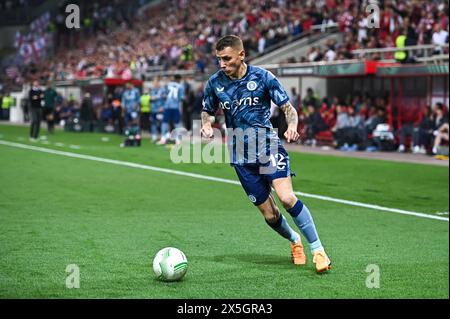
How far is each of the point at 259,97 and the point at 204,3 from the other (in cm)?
3724

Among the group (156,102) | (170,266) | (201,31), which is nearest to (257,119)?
(170,266)

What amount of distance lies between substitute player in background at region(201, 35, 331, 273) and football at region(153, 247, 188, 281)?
1130mm

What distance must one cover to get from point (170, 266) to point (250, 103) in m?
1.79

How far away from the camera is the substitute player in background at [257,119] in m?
8.13

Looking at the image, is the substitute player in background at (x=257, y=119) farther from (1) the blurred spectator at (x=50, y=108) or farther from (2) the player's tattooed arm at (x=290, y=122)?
(1) the blurred spectator at (x=50, y=108)

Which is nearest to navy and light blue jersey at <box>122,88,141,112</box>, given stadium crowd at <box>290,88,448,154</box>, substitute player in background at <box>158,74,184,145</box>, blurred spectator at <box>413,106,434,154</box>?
substitute player in background at <box>158,74,184,145</box>

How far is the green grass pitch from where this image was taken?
7383 mm

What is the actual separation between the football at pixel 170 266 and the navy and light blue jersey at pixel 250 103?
1235 mm

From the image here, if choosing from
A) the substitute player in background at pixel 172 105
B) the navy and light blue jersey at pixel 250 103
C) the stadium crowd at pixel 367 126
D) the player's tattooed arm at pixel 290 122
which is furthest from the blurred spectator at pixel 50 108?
the player's tattooed arm at pixel 290 122

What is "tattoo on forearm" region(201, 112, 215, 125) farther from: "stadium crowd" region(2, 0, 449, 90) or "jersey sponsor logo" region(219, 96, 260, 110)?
"stadium crowd" region(2, 0, 449, 90)

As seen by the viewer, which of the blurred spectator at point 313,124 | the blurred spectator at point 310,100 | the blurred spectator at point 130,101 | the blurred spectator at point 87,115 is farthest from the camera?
the blurred spectator at point 87,115

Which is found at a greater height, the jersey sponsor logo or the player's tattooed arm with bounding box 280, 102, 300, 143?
the jersey sponsor logo

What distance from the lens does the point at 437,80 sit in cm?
2584

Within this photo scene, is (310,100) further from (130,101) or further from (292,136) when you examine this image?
(292,136)
